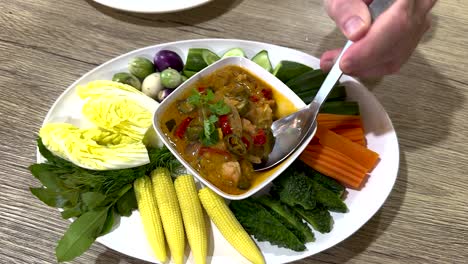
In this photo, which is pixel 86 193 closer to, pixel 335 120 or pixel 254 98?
pixel 254 98

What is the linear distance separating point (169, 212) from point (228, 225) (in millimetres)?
195

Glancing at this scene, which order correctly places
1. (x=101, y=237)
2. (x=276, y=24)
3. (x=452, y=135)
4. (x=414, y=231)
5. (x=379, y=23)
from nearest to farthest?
1. (x=379, y=23)
2. (x=101, y=237)
3. (x=414, y=231)
4. (x=452, y=135)
5. (x=276, y=24)

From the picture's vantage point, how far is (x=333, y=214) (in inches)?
59.6

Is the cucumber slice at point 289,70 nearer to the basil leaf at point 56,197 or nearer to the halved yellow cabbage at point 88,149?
the halved yellow cabbage at point 88,149

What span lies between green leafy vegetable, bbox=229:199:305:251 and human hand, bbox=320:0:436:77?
520 millimetres

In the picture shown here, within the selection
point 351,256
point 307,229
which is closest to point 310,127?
point 307,229

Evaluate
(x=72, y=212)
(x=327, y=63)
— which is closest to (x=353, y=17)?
(x=327, y=63)

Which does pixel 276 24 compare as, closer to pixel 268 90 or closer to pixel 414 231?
pixel 268 90

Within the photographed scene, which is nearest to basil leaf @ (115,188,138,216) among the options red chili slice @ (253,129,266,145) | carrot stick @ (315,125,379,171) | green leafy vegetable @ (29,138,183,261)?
green leafy vegetable @ (29,138,183,261)

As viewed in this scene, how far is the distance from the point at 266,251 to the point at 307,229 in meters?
0.15

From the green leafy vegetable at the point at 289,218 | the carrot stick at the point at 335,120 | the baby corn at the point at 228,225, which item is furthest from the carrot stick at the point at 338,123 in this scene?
the baby corn at the point at 228,225

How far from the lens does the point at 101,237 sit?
145cm

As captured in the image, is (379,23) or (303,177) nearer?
(379,23)

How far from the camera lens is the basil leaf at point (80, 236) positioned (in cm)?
139
